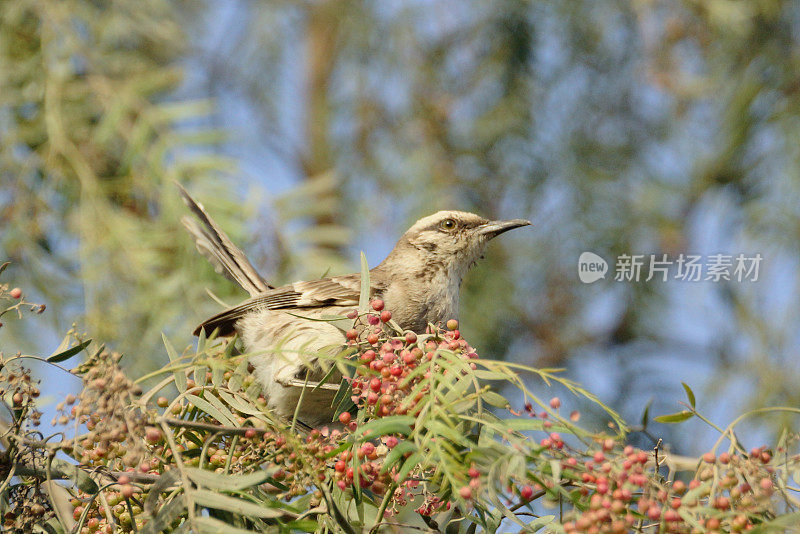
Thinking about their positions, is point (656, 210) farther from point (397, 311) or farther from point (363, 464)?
point (363, 464)

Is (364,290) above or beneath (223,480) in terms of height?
above

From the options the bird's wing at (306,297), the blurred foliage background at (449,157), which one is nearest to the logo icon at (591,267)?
the blurred foliage background at (449,157)

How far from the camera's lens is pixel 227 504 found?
1.49 m

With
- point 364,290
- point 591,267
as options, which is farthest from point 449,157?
point 364,290

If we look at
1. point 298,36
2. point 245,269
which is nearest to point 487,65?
point 298,36

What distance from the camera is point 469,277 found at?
6.18 meters

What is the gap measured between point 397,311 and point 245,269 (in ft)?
2.95

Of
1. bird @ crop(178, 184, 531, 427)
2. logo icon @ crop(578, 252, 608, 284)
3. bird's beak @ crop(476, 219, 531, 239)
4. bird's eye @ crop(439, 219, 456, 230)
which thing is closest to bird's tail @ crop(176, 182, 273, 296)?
bird @ crop(178, 184, 531, 427)

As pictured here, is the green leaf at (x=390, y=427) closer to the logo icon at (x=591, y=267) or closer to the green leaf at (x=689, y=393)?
Result: the green leaf at (x=689, y=393)

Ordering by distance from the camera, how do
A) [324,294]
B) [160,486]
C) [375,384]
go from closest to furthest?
[160,486] → [375,384] → [324,294]

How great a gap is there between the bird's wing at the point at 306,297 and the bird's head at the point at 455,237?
1.60 feet

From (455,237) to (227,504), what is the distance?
8.76 ft

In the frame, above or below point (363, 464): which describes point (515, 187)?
above

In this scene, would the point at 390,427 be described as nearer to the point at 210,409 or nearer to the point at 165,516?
the point at 165,516
